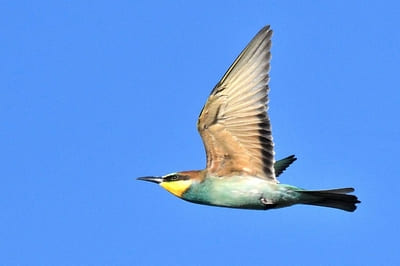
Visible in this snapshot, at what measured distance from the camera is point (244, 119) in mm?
8742

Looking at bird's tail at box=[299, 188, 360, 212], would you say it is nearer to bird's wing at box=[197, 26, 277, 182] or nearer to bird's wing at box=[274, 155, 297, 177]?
bird's wing at box=[197, 26, 277, 182]

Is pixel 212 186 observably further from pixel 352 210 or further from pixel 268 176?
pixel 352 210

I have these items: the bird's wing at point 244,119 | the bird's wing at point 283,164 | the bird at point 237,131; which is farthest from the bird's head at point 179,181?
the bird's wing at point 283,164

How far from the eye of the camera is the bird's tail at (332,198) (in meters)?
8.34

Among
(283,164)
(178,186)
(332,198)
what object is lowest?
(332,198)

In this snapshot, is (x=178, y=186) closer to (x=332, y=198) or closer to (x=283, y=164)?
(x=332, y=198)

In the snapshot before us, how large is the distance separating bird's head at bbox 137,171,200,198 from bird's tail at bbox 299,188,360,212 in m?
0.96

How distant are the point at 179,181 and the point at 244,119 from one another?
76 centimetres

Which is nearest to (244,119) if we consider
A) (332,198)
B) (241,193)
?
(241,193)

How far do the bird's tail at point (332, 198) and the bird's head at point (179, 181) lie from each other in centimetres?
96

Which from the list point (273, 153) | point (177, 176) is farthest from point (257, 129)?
point (177, 176)

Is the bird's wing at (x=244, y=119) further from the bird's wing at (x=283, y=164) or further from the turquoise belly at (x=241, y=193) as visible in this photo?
the bird's wing at (x=283, y=164)

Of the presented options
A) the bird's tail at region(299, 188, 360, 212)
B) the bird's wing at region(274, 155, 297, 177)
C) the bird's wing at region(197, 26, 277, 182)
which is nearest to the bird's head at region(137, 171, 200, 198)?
the bird's wing at region(197, 26, 277, 182)

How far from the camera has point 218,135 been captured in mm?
8680
